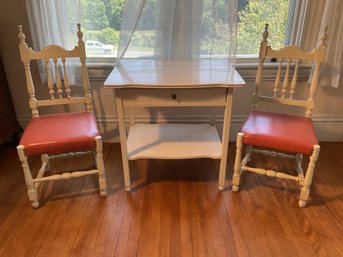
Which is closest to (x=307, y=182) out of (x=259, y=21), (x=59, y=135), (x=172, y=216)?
(x=172, y=216)

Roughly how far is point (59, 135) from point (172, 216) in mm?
791

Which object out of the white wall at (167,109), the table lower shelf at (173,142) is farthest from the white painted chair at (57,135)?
the white wall at (167,109)

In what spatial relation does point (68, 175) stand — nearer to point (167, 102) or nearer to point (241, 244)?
point (167, 102)

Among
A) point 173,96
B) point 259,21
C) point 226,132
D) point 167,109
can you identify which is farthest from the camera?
point 167,109

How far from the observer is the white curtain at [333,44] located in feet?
6.49

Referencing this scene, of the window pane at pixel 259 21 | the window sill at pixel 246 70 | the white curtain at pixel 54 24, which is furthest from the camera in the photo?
the window sill at pixel 246 70

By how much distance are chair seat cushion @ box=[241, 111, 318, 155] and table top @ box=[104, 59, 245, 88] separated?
1.00ft

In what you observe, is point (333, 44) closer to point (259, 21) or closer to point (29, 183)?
point (259, 21)

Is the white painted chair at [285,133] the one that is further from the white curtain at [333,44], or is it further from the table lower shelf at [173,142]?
the white curtain at [333,44]

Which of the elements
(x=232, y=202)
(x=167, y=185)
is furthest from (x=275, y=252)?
(x=167, y=185)

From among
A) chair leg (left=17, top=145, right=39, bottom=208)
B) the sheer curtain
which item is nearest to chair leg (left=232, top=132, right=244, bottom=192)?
the sheer curtain

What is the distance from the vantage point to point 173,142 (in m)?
1.98

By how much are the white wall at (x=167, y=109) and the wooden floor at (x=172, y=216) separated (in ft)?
1.41

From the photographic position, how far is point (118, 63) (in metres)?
2.00
